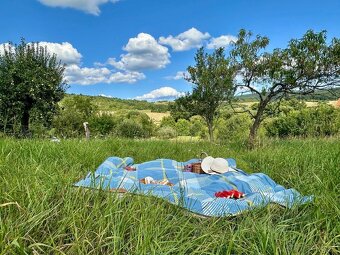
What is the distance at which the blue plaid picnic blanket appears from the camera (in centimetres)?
288

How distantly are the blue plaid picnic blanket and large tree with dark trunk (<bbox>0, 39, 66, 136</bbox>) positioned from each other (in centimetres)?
1526

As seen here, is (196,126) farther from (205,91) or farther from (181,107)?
(205,91)

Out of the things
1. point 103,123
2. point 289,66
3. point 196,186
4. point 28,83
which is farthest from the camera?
point 103,123

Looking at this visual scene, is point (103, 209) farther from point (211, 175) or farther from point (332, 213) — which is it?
point (211, 175)

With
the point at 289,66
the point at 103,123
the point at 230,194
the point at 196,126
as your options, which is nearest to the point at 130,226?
the point at 230,194

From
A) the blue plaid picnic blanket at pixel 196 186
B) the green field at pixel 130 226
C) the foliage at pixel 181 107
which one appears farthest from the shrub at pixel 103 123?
the green field at pixel 130 226

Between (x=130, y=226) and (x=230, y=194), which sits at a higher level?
(x=130, y=226)

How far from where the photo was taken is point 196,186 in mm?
4164

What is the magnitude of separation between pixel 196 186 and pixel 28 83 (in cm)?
1769

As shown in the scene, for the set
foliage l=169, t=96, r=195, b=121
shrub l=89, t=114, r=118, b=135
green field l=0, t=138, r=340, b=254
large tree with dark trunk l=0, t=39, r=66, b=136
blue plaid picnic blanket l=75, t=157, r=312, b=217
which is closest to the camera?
green field l=0, t=138, r=340, b=254

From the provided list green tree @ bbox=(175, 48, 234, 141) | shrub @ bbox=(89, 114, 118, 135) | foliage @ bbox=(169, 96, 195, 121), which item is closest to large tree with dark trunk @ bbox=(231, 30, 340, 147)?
green tree @ bbox=(175, 48, 234, 141)

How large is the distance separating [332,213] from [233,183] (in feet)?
5.71

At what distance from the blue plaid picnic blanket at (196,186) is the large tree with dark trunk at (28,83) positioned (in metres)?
15.3

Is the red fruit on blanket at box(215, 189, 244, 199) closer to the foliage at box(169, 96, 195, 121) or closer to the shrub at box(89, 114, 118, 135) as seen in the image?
the foliage at box(169, 96, 195, 121)
